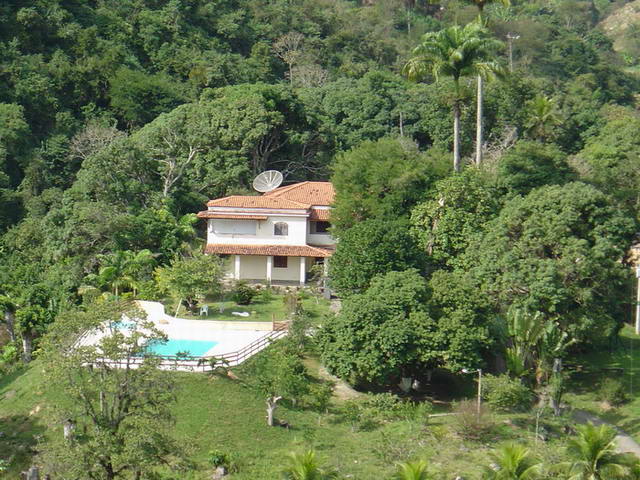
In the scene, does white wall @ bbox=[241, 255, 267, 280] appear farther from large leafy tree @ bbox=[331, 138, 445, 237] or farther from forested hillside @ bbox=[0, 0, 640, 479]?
large leafy tree @ bbox=[331, 138, 445, 237]

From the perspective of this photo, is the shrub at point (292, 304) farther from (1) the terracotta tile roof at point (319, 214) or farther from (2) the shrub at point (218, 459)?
(2) the shrub at point (218, 459)

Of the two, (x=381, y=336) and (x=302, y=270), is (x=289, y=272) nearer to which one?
(x=302, y=270)

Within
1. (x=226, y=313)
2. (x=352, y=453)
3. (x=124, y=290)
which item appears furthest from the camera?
(x=124, y=290)

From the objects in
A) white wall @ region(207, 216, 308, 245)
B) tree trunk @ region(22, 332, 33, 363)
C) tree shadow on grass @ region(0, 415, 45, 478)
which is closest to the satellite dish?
white wall @ region(207, 216, 308, 245)

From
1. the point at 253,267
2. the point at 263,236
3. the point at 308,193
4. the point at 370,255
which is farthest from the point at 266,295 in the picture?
the point at 308,193

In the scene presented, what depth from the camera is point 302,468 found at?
24.7 m

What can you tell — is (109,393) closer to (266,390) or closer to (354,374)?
(266,390)

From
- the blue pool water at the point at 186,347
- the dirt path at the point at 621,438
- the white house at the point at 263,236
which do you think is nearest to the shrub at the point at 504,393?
the dirt path at the point at 621,438

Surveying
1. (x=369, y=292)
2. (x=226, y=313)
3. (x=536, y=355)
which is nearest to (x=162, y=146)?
(x=226, y=313)

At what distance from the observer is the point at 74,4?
6844 cm

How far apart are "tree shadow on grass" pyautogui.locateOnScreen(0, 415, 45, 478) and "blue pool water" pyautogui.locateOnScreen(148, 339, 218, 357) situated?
15.9 ft

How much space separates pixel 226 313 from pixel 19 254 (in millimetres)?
14188

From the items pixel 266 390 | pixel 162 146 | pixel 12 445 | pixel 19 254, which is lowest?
pixel 12 445

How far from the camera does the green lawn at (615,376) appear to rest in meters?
32.0
